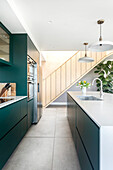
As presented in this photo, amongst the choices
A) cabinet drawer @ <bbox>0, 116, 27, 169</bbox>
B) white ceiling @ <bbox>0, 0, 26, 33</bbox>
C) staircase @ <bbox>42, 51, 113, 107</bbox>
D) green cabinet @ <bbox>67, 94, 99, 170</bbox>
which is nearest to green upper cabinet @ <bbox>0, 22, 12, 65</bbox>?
white ceiling @ <bbox>0, 0, 26, 33</bbox>

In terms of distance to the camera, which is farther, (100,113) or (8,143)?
(8,143)

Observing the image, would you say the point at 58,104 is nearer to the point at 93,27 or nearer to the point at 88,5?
the point at 93,27

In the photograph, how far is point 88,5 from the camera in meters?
2.08

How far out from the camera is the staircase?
19.0ft

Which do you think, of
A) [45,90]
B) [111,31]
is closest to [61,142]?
[111,31]

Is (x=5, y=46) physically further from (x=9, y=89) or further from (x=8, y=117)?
(x=8, y=117)

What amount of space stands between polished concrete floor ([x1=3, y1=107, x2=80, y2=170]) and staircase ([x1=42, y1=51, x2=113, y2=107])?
295cm

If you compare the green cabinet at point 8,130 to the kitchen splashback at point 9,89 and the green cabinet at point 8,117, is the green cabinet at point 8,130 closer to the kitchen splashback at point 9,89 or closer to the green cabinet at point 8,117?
the green cabinet at point 8,117

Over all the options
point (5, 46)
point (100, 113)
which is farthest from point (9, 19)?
point (100, 113)

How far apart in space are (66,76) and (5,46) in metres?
3.75

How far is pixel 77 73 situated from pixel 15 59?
3623mm

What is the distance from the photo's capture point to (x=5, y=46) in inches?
97.9

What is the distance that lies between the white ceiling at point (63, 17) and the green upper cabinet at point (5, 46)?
16 centimetres

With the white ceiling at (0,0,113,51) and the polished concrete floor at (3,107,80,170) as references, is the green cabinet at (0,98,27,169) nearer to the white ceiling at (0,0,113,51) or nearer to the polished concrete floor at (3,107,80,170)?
the polished concrete floor at (3,107,80,170)
